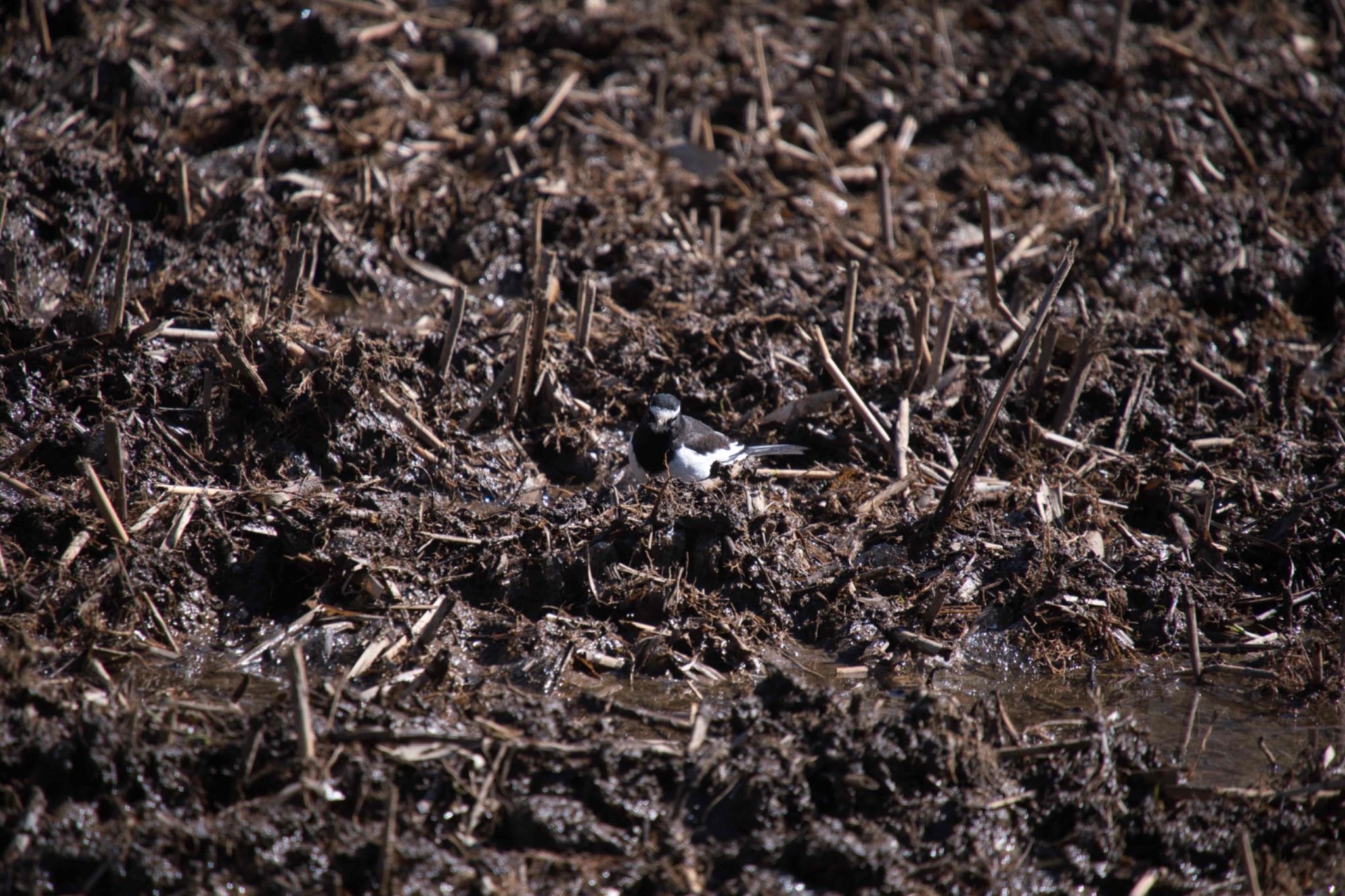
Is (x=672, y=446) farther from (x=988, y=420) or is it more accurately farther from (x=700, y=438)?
(x=988, y=420)

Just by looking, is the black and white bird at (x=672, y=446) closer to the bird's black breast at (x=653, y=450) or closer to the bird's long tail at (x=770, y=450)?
the bird's black breast at (x=653, y=450)

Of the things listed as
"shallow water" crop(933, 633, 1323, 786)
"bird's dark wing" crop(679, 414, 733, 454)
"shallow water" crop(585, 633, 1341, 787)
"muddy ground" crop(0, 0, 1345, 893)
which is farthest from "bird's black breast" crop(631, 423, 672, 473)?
"shallow water" crop(933, 633, 1323, 786)

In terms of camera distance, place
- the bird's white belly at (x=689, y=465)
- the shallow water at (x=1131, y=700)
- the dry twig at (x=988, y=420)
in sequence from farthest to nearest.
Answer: the bird's white belly at (x=689, y=465) < the dry twig at (x=988, y=420) < the shallow water at (x=1131, y=700)

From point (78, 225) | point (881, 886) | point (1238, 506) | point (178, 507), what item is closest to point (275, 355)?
point (178, 507)

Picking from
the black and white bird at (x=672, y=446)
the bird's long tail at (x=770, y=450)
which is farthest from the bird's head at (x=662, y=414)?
the bird's long tail at (x=770, y=450)

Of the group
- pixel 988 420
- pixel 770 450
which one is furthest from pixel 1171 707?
pixel 770 450

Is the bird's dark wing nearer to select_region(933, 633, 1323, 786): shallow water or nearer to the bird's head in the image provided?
the bird's head
